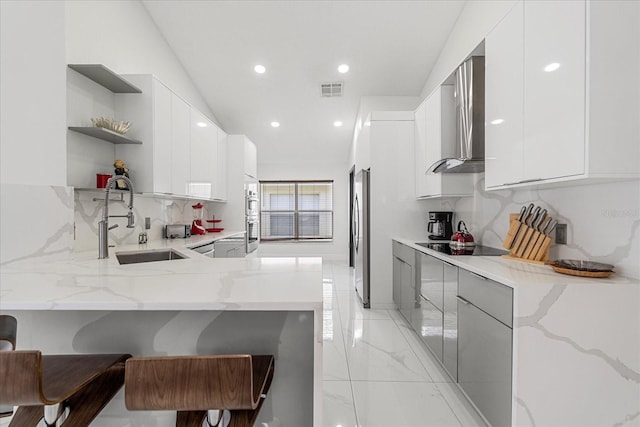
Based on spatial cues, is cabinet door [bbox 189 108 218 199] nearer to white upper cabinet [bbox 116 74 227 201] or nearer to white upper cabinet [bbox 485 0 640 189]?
white upper cabinet [bbox 116 74 227 201]

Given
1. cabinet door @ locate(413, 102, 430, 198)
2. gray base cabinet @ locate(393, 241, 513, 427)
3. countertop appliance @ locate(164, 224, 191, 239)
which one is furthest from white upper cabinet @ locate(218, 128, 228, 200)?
gray base cabinet @ locate(393, 241, 513, 427)

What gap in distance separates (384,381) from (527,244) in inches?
53.3

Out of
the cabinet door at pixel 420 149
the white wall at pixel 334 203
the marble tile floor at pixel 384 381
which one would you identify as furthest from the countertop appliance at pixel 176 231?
the white wall at pixel 334 203

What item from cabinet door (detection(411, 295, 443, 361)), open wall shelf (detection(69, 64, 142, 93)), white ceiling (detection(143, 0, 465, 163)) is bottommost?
cabinet door (detection(411, 295, 443, 361))

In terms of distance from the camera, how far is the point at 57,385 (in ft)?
3.22

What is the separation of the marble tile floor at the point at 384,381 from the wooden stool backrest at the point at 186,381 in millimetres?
1135

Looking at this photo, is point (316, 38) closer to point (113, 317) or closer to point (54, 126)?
point (54, 126)

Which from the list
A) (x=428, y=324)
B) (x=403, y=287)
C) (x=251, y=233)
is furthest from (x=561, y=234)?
(x=251, y=233)

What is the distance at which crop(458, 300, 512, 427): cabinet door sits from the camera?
1480 mm

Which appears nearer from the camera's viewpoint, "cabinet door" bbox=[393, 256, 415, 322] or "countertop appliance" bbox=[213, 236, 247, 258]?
"cabinet door" bbox=[393, 256, 415, 322]

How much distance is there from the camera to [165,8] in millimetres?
3432

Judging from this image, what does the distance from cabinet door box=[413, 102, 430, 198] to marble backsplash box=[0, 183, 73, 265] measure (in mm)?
3110

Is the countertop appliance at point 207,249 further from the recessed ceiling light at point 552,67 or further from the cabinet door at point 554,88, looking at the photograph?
the recessed ceiling light at point 552,67

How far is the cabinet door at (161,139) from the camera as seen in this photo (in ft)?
9.19
